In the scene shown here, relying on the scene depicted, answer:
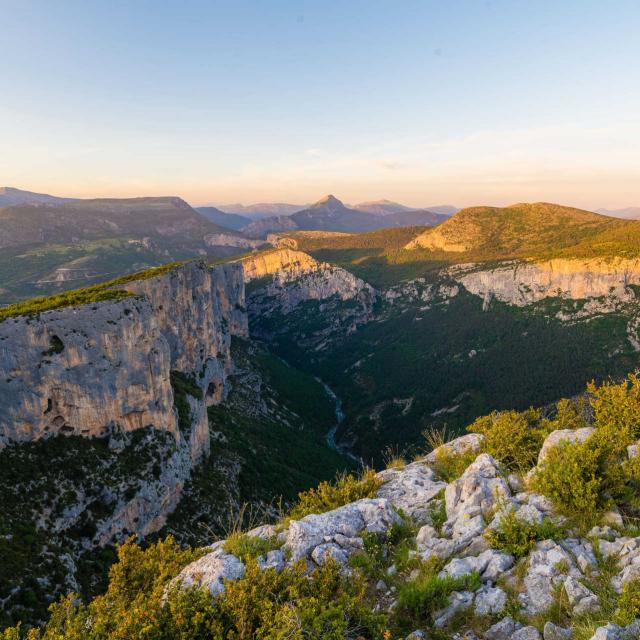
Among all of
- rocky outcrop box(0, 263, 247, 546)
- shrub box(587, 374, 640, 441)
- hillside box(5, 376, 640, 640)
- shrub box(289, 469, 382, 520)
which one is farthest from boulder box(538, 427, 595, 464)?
rocky outcrop box(0, 263, 247, 546)

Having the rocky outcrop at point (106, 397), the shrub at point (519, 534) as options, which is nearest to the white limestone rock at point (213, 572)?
the shrub at point (519, 534)

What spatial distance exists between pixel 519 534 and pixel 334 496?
700 cm

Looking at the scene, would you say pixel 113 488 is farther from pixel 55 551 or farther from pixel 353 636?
pixel 353 636

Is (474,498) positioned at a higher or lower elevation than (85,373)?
higher

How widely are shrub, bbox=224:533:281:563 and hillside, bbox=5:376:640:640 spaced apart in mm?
47

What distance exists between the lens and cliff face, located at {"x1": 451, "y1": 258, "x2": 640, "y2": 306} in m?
143

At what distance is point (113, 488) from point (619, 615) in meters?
45.5

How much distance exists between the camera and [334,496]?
15.3 m

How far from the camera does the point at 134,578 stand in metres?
11.9

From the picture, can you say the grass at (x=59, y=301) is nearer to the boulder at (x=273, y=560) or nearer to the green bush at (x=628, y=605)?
the boulder at (x=273, y=560)

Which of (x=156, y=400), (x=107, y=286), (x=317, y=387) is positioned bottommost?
(x=317, y=387)

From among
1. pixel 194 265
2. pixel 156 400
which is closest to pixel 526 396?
pixel 194 265

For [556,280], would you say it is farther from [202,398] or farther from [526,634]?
[526,634]

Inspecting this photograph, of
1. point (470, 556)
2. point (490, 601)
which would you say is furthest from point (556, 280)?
point (490, 601)
